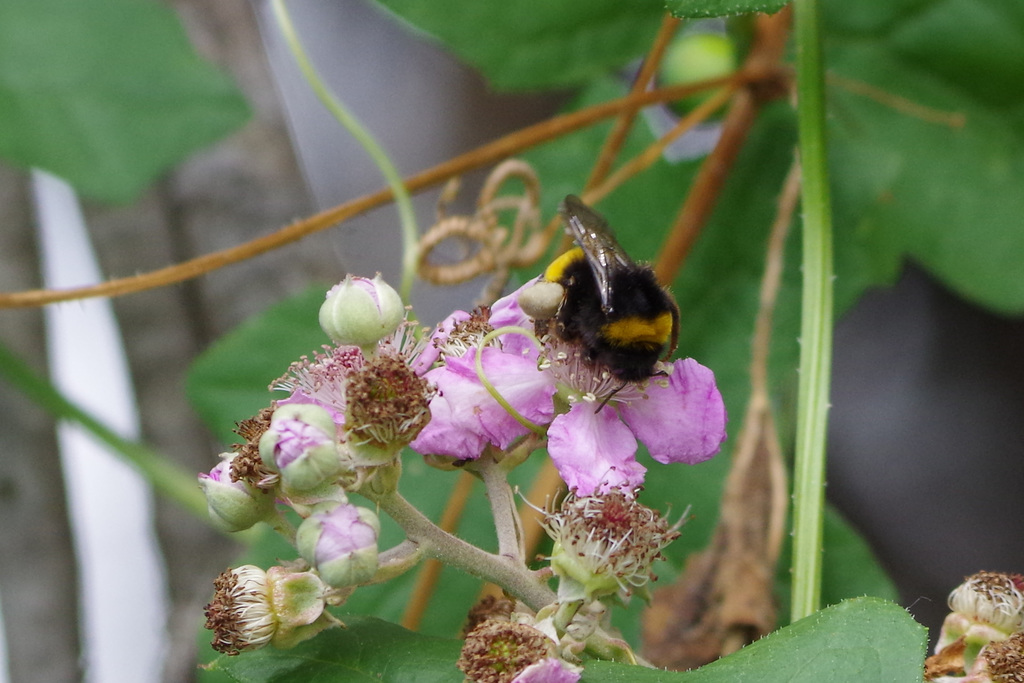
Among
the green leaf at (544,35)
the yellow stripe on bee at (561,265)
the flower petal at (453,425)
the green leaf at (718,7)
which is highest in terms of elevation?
the green leaf at (718,7)

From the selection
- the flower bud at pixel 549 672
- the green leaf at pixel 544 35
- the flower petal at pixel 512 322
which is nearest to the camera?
the flower bud at pixel 549 672

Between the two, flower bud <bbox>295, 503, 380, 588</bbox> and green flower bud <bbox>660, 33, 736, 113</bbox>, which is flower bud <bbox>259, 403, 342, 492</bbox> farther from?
green flower bud <bbox>660, 33, 736, 113</bbox>

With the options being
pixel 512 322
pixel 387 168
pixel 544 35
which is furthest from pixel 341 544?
pixel 544 35

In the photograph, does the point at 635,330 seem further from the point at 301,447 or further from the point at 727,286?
the point at 727,286

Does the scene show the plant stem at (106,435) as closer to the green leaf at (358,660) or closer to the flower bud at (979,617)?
the green leaf at (358,660)

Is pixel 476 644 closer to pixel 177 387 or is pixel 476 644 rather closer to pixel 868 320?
pixel 177 387

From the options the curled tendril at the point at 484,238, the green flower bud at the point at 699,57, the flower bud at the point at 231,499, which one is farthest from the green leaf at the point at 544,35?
the flower bud at the point at 231,499

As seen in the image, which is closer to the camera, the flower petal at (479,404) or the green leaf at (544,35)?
the flower petal at (479,404)

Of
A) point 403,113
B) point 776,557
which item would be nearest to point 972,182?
point 776,557
